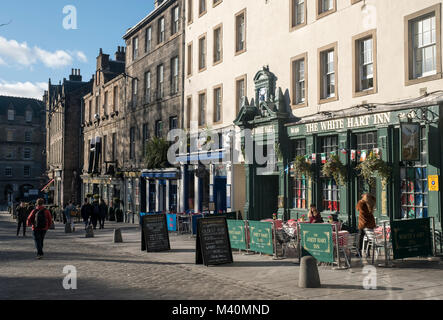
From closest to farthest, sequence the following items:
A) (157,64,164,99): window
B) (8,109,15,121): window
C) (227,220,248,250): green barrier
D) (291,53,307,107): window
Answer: (227,220,248,250): green barrier < (291,53,307,107): window < (157,64,164,99): window < (8,109,15,121): window

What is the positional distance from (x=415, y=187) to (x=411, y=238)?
240cm

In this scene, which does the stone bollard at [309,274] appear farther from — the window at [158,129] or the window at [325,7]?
the window at [158,129]

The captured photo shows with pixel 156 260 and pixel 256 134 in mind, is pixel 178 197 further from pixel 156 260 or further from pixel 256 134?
pixel 156 260

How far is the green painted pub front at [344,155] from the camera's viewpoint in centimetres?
1320

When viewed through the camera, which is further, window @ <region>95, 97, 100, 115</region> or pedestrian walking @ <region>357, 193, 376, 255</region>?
window @ <region>95, 97, 100, 115</region>

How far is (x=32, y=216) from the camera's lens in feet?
49.7

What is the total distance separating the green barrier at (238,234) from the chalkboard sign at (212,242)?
5.18ft

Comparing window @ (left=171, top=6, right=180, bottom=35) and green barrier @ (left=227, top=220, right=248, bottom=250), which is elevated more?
window @ (left=171, top=6, right=180, bottom=35)

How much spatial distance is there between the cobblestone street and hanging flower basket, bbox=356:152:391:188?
2.93m

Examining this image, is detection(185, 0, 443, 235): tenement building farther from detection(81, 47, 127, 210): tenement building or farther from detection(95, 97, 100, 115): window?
detection(95, 97, 100, 115): window

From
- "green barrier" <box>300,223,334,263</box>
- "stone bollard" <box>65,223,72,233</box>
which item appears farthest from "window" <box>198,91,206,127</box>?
"green barrier" <box>300,223,334,263</box>

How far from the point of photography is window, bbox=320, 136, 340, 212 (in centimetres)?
1664

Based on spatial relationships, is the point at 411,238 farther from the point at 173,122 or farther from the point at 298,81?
the point at 173,122
